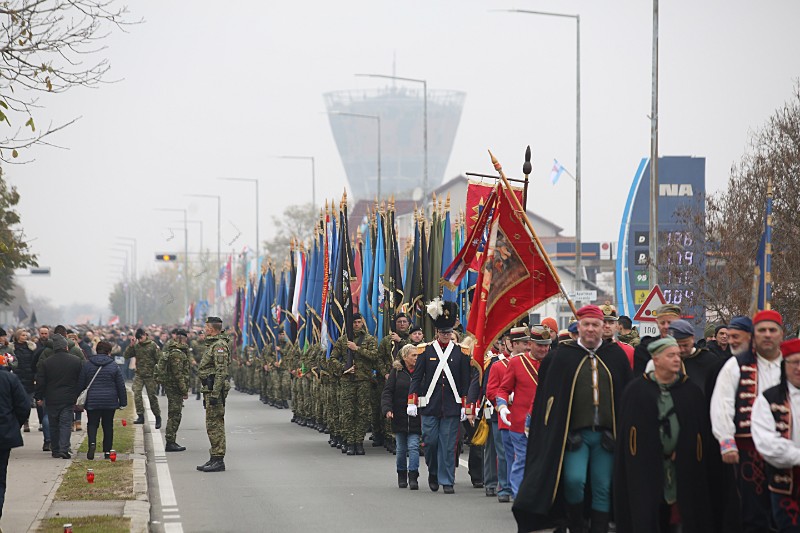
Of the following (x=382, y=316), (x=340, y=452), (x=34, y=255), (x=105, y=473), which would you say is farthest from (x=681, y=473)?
(x=34, y=255)

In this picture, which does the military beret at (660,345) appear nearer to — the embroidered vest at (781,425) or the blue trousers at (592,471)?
the embroidered vest at (781,425)

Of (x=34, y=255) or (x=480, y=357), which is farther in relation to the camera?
(x=34, y=255)

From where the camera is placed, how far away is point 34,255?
35.2m

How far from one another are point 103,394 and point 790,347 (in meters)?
13.6

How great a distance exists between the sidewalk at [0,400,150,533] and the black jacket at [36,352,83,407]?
0.91 metres

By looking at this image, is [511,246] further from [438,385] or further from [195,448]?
[195,448]

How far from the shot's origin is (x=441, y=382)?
52.2 feet

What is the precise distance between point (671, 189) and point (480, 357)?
134ft

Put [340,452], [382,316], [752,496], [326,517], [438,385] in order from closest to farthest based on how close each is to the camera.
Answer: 1. [752,496]
2. [326,517]
3. [438,385]
4. [340,452]
5. [382,316]

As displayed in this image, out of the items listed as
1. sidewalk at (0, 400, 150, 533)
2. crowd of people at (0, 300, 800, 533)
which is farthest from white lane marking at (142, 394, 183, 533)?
crowd of people at (0, 300, 800, 533)

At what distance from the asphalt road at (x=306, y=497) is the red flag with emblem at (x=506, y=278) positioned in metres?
1.75

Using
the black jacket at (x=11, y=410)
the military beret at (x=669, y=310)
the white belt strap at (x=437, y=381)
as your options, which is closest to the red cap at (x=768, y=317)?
the military beret at (x=669, y=310)

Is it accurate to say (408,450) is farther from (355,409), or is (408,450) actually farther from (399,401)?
(355,409)

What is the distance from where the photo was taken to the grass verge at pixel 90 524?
1245 cm
